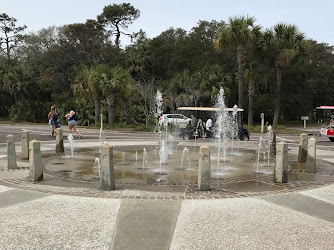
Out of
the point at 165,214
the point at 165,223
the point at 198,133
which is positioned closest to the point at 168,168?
the point at 165,214

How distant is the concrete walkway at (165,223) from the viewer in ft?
13.8

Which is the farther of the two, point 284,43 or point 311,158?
point 284,43

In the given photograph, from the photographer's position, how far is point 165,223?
16.0ft

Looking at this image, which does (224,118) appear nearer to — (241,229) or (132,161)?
(132,161)

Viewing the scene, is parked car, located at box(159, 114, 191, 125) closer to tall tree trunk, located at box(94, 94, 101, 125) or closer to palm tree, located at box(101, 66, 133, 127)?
palm tree, located at box(101, 66, 133, 127)

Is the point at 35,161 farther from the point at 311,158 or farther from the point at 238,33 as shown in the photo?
the point at 238,33

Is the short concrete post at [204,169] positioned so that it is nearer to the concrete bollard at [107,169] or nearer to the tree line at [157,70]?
the concrete bollard at [107,169]

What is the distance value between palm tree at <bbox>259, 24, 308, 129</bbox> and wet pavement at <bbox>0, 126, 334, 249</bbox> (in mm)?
19261

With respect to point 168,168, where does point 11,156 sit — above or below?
above

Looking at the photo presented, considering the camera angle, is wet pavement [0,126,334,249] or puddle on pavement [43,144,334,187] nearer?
wet pavement [0,126,334,249]

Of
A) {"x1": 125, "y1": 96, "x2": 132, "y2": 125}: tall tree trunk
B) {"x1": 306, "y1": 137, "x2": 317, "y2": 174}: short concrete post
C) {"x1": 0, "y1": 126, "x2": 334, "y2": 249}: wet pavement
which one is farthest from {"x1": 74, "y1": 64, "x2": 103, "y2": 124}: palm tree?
{"x1": 306, "y1": 137, "x2": 317, "y2": 174}: short concrete post

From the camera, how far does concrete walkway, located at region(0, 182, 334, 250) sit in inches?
165

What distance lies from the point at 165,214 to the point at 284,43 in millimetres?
23024

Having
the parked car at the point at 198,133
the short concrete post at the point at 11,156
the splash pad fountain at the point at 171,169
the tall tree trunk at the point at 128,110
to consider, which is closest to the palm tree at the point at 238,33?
the parked car at the point at 198,133
